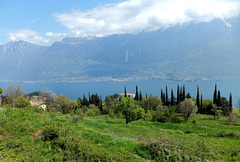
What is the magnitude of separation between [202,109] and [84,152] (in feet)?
179

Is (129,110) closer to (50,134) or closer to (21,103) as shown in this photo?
(50,134)

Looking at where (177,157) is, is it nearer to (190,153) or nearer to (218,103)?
(190,153)

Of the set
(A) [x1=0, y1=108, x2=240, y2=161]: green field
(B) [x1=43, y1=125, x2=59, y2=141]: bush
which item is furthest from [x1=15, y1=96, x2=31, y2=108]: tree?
(B) [x1=43, y1=125, x2=59, y2=141]: bush

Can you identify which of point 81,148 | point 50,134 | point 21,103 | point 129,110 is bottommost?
point 129,110

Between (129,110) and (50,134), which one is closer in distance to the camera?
(50,134)

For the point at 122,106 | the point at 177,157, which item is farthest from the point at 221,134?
the point at 122,106

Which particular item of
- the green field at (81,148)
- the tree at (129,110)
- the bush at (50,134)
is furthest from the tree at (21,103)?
the bush at (50,134)

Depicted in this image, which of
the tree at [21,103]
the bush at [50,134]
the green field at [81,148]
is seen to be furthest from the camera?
the tree at [21,103]

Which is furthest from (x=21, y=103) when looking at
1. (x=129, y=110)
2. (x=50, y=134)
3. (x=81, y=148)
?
(x=81, y=148)

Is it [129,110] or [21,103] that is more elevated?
[21,103]

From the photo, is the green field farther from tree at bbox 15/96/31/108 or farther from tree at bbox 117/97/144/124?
tree at bbox 15/96/31/108

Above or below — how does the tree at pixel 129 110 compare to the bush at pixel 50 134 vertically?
below

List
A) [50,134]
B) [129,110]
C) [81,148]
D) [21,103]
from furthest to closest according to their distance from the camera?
[21,103] → [129,110] → [50,134] → [81,148]

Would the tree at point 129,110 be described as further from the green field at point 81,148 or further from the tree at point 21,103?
the tree at point 21,103
